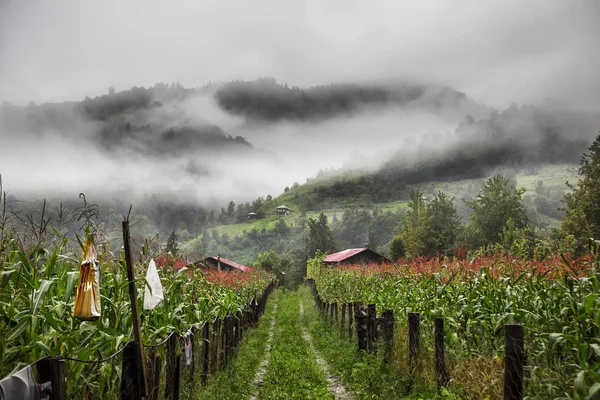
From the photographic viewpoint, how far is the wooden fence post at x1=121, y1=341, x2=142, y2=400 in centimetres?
434

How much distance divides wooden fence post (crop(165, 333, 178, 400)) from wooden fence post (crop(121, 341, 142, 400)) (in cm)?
180

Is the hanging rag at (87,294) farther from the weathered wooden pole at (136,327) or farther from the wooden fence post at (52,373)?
the wooden fence post at (52,373)

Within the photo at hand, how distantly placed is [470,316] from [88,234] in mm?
5512

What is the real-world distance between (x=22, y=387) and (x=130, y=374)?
1.52 m

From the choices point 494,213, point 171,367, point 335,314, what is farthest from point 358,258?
point 171,367

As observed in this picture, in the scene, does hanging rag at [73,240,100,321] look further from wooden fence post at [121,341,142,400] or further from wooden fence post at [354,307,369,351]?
wooden fence post at [354,307,369,351]

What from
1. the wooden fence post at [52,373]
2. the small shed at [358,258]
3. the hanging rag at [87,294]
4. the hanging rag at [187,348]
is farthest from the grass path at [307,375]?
the small shed at [358,258]

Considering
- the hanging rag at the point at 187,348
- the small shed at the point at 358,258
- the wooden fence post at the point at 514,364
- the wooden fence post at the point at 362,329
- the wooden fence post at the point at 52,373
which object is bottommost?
the small shed at the point at 358,258

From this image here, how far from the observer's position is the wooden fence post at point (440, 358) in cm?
661

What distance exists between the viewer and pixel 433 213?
213ft

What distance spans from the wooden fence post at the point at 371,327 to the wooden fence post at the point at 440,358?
3.59 metres

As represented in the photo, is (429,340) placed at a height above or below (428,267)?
below

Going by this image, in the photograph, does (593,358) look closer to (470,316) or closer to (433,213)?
(470,316)

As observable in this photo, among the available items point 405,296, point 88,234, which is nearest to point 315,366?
point 405,296
